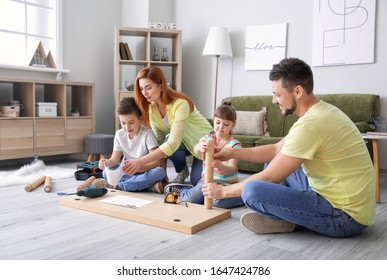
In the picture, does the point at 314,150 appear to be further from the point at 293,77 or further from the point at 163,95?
the point at 163,95

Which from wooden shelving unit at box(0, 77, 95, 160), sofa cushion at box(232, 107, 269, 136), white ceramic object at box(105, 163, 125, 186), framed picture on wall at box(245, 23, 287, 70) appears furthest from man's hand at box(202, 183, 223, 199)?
framed picture on wall at box(245, 23, 287, 70)

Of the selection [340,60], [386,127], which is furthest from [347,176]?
[340,60]

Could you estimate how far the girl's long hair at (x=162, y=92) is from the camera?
2.63 meters

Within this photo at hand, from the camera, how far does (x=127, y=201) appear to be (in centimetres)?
233

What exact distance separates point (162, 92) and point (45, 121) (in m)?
1.97

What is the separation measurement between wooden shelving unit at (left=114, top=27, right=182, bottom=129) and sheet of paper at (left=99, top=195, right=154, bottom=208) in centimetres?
243

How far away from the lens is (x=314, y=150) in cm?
165

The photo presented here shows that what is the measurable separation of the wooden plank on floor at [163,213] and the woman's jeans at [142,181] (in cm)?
38

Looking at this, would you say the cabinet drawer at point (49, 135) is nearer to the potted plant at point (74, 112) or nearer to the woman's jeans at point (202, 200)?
the potted plant at point (74, 112)

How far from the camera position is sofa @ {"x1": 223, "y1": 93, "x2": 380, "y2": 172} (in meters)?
3.72

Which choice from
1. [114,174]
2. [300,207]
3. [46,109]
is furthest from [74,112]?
[300,207]

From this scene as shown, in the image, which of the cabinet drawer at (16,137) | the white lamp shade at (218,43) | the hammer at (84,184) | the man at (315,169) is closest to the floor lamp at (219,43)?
the white lamp shade at (218,43)

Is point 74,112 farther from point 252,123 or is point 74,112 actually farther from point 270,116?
point 270,116

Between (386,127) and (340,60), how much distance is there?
34.4 inches
